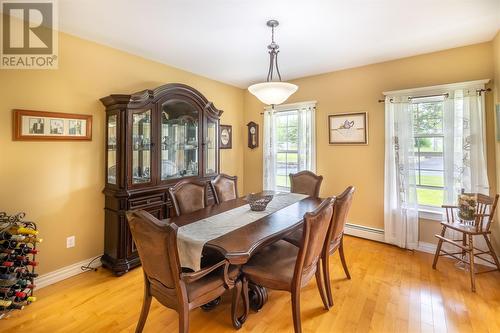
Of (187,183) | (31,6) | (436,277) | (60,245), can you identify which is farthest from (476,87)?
(60,245)

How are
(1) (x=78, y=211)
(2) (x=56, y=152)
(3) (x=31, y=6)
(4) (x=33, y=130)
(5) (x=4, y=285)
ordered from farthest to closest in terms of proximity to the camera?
(1) (x=78, y=211) < (2) (x=56, y=152) < (4) (x=33, y=130) < (3) (x=31, y=6) < (5) (x=4, y=285)

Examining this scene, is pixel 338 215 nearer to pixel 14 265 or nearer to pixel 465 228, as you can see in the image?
pixel 465 228

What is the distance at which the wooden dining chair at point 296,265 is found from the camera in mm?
1634

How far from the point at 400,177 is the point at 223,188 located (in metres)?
2.33

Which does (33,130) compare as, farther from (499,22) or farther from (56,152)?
(499,22)

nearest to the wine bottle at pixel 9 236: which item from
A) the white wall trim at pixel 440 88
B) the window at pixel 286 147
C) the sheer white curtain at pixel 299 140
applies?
the sheer white curtain at pixel 299 140

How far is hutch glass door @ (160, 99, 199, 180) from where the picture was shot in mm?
3174

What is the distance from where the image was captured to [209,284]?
1.63 m

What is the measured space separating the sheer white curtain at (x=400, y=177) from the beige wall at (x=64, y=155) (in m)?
3.38

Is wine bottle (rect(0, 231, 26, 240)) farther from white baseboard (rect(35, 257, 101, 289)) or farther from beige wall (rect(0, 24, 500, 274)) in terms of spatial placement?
white baseboard (rect(35, 257, 101, 289))

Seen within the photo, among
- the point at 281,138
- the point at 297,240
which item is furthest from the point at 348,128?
the point at 297,240

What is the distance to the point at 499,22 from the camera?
242 cm

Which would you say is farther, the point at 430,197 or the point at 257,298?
the point at 430,197

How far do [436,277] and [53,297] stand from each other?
3.76 meters
